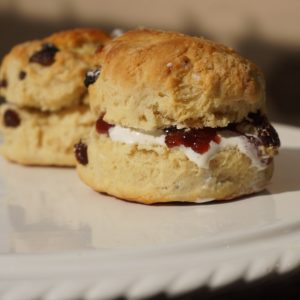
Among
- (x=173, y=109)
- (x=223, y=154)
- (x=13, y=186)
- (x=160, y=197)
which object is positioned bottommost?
(x=13, y=186)

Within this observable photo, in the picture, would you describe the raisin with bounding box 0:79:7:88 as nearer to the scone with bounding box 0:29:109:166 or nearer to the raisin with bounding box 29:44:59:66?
the scone with bounding box 0:29:109:166

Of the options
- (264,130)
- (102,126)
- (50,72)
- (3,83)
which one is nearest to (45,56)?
(50,72)

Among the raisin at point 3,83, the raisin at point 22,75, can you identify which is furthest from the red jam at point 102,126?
the raisin at point 3,83

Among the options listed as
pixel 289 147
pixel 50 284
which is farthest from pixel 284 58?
pixel 50 284

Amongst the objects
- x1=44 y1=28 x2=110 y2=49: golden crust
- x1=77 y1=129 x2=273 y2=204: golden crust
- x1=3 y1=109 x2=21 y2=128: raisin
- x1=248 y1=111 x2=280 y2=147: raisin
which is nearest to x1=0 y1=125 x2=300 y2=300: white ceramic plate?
x1=77 y1=129 x2=273 y2=204: golden crust

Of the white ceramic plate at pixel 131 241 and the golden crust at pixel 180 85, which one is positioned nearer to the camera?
the white ceramic plate at pixel 131 241

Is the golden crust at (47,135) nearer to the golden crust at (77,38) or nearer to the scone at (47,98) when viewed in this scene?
the scone at (47,98)

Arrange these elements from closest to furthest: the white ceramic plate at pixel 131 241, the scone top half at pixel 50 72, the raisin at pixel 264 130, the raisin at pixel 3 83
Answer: the white ceramic plate at pixel 131 241
the raisin at pixel 264 130
the scone top half at pixel 50 72
the raisin at pixel 3 83

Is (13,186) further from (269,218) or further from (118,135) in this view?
(269,218)
